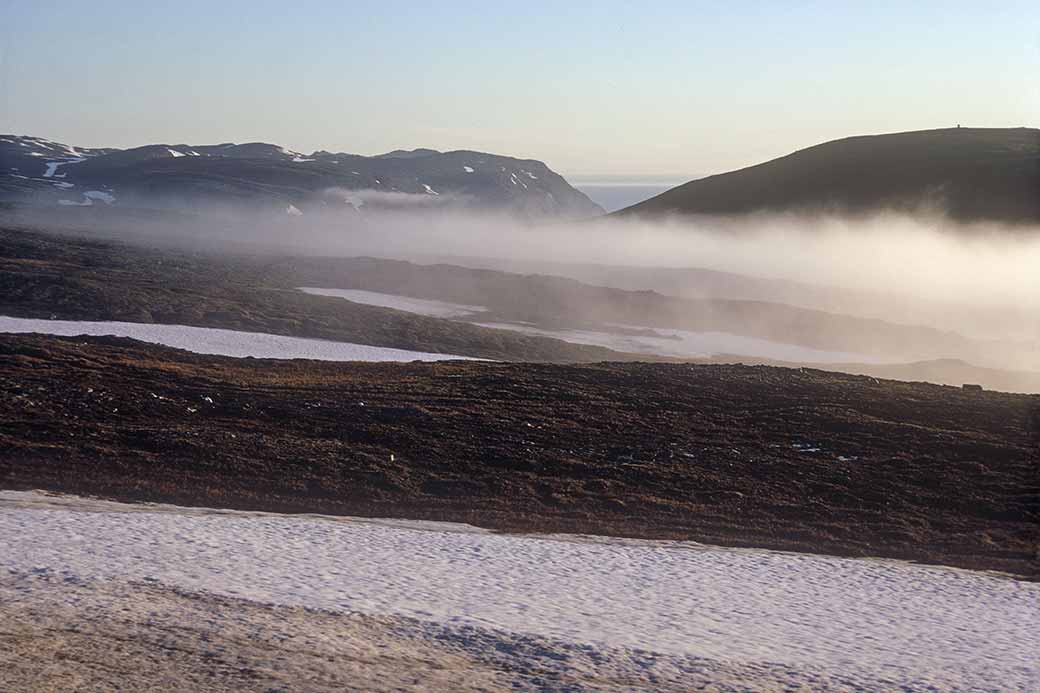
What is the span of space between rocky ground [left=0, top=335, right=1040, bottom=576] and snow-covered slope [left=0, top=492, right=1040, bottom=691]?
4.49 ft

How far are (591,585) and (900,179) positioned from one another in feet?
297

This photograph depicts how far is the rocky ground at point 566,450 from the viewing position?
17.6 metres

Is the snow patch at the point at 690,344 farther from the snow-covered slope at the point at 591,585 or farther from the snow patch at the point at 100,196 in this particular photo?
the snow patch at the point at 100,196

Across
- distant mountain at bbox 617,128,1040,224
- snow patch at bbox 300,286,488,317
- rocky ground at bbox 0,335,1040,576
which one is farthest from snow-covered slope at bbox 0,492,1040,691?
distant mountain at bbox 617,128,1040,224

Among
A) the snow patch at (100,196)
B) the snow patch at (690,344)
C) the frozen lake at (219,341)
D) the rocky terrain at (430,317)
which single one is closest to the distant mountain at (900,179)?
the rocky terrain at (430,317)

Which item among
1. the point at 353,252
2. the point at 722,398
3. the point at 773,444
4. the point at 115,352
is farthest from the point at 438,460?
the point at 353,252

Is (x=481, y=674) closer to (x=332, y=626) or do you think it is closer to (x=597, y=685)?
(x=597, y=685)

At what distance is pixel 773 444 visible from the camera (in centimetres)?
2195

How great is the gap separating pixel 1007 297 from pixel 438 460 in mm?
70611

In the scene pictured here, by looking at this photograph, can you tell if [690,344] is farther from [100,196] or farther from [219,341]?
[100,196]

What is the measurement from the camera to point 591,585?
1364 centimetres

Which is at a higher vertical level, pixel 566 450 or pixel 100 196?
pixel 100 196

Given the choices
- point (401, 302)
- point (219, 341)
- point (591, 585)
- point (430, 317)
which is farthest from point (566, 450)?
point (401, 302)

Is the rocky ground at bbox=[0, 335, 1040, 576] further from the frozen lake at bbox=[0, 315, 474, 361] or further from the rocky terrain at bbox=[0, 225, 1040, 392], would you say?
the rocky terrain at bbox=[0, 225, 1040, 392]
